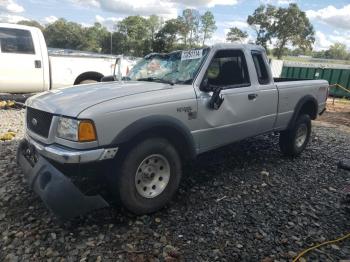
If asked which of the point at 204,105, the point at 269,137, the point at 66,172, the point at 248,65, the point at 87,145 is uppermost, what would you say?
the point at 248,65

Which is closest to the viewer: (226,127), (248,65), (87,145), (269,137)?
(87,145)

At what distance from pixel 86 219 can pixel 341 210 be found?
2.98 m

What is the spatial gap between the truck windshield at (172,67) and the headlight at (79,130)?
1375mm

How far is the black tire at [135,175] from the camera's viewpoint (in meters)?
3.28

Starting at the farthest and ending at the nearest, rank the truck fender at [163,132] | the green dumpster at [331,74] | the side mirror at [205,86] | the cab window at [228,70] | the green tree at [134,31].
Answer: the green tree at [134,31] < the green dumpster at [331,74] < the cab window at [228,70] < the side mirror at [205,86] < the truck fender at [163,132]

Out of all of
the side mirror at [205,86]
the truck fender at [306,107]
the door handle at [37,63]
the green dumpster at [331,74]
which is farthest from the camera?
the green dumpster at [331,74]

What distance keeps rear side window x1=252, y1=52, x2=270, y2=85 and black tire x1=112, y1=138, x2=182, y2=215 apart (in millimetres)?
1997

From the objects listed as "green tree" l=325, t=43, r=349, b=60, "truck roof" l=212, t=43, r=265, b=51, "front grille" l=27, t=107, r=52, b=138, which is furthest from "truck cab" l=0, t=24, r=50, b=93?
"green tree" l=325, t=43, r=349, b=60

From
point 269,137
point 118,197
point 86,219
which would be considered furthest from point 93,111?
point 269,137

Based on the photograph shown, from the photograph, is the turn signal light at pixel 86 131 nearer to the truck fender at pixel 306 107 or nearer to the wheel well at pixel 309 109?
the truck fender at pixel 306 107

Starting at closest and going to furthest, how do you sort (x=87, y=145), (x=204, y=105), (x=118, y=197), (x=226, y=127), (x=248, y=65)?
1. (x=87, y=145)
2. (x=118, y=197)
3. (x=204, y=105)
4. (x=226, y=127)
5. (x=248, y=65)

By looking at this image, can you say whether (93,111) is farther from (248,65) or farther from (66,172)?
(248,65)

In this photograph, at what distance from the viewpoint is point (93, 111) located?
3078mm

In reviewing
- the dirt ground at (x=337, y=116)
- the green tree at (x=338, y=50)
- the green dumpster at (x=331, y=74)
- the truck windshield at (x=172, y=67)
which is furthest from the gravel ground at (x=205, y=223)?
the green tree at (x=338, y=50)
